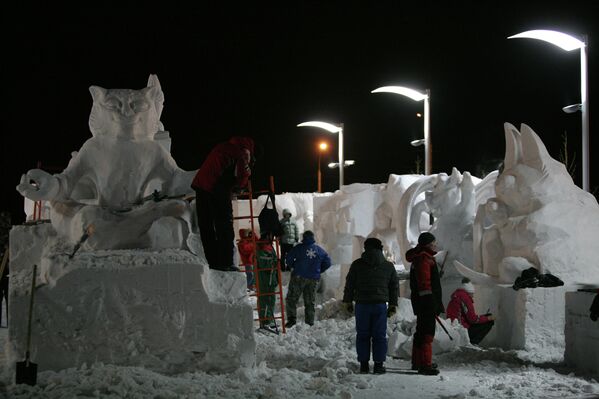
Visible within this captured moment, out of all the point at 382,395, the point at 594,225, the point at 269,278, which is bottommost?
the point at 382,395

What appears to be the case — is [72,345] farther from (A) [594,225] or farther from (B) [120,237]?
(A) [594,225]

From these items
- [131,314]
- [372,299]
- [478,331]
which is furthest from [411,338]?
[131,314]

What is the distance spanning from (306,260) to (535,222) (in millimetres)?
3885

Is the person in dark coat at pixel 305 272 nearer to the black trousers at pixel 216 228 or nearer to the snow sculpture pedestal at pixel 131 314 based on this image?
the black trousers at pixel 216 228

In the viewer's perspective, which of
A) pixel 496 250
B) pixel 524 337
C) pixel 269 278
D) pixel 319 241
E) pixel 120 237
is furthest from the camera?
pixel 319 241

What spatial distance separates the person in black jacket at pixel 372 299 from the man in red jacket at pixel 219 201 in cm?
132

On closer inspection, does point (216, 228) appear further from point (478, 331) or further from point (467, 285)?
point (467, 285)

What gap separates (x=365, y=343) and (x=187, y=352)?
1.90m

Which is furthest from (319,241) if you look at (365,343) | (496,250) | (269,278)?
(365,343)

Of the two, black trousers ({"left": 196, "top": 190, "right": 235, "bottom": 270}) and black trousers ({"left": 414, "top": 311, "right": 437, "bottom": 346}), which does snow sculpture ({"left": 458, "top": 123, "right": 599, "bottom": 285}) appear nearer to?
black trousers ({"left": 414, "top": 311, "right": 437, "bottom": 346})

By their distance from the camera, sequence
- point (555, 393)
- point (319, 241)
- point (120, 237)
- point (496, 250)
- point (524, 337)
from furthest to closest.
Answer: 1. point (319, 241)
2. point (496, 250)
3. point (524, 337)
4. point (120, 237)
5. point (555, 393)

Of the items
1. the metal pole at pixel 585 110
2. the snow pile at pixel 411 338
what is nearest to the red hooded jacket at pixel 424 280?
the snow pile at pixel 411 338

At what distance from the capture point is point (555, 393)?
720 cm

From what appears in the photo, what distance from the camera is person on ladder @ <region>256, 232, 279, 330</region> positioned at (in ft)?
39.2
